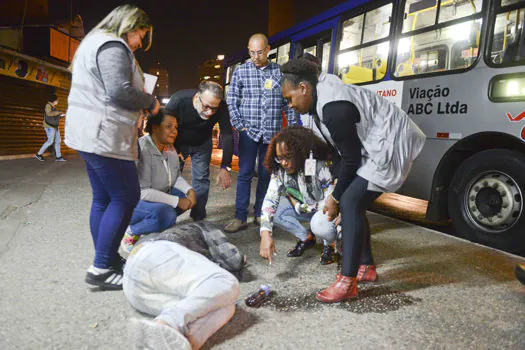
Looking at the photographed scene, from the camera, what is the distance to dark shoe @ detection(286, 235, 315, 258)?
3.28m

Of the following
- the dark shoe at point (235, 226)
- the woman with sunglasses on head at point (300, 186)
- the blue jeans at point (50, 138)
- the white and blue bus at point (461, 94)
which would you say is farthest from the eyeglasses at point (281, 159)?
the blue jeans at point (50, 138)

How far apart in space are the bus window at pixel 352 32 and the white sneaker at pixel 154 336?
5.01 m

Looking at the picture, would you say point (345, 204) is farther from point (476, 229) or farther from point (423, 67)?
point (423, 67)

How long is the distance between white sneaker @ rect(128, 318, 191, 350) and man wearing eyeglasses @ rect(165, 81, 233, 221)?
225cm

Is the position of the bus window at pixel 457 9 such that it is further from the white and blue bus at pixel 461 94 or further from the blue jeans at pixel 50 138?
the blue jeans at pixel 50 138

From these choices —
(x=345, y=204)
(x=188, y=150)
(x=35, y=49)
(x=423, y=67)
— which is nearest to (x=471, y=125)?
(x=423, y=67)

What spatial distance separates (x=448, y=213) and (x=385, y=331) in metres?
2.88

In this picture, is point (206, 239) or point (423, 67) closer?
point (206, 239)

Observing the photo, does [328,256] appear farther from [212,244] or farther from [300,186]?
[212,244]

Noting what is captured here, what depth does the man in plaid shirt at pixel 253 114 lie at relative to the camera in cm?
409

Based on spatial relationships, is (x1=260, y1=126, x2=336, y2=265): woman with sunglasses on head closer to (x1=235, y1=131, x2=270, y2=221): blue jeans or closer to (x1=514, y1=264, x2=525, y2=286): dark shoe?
(x1=235, y1=131, x2=270, y2=221): blue jeans

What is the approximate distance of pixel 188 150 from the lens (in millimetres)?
4004

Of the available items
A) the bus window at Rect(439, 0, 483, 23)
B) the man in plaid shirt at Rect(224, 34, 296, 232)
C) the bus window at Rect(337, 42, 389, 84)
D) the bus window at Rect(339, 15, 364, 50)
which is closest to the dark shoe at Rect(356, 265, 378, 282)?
the man in plaid shirt at Rect(224, 34, 296, 232)

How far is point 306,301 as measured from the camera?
237 cm
